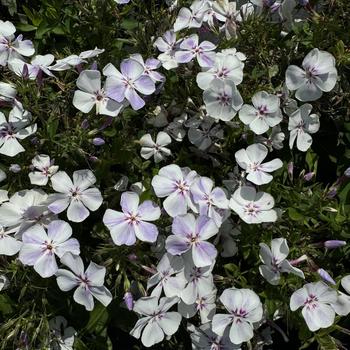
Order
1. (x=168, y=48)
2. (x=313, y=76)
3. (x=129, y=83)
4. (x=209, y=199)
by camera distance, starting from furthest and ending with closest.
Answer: (x=168, y=48)
(x=313, y=76)
(x=129, y=83)
(x=209, y=199)

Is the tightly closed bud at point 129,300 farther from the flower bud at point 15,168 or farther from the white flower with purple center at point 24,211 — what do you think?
the flower bud at point 15,168

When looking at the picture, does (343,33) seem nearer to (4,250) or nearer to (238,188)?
(238,188)

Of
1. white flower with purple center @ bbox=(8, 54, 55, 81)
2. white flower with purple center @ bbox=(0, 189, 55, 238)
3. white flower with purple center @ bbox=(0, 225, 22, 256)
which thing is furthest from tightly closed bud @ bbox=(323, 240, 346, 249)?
white flower with purple center @ bbox=(8, 54, 55, 81)

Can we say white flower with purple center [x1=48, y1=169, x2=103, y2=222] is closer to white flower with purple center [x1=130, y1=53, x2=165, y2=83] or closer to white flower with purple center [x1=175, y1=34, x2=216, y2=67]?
white flower with purple center [x1=130, y1=53, x2=165, y2=83]

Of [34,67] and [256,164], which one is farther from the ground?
[34,67]

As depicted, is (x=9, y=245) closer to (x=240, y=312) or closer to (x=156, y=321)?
(x=156, y=321)

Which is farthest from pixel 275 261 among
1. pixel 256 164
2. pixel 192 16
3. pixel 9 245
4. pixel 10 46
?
pixel 10 46
